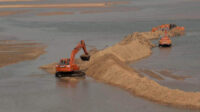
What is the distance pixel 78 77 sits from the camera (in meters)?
48.0

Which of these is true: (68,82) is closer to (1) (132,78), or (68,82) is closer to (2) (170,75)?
(1) (132,78)

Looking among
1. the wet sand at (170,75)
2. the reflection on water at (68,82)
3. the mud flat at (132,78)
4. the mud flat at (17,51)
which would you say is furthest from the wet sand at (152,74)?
the mud flat at (17,51)

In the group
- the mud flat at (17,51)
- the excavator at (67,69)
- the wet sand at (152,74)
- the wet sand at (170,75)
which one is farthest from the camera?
the mud flat at (17,51)

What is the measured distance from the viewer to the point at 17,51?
70812mm

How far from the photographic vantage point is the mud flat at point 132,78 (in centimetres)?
3569

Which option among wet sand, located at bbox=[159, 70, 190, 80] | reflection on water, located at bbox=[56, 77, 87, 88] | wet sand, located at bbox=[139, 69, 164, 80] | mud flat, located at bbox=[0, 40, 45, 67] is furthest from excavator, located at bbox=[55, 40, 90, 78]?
mud flat, located at bbox=[0, 40, 45, 67]

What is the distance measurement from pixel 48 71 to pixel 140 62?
1354cm

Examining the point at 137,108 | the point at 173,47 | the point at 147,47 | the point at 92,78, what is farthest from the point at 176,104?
the point at 173,47

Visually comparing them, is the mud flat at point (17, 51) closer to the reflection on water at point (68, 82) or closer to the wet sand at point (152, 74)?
the reflection on water at point (68, 82)

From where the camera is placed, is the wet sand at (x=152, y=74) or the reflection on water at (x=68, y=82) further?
the wet sand at (x=152, y=74)

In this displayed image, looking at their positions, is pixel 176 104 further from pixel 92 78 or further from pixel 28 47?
pixel 28 47

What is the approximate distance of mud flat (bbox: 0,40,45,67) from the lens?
62.6 m

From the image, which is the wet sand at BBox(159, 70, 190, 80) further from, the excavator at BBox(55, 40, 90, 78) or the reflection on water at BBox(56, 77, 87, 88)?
the reflection on water at BBox(56, 77, 87, 88)

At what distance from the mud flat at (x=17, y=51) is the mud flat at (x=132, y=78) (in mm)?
9597
